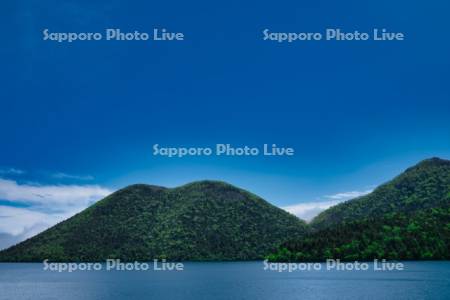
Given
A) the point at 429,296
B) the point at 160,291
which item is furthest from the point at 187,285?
the point at 429,296

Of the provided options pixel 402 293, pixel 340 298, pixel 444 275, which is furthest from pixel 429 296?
pixel 444 275

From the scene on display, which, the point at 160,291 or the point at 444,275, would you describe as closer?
the point at 160,291

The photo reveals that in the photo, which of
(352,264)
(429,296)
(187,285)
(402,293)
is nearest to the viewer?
(429,296)

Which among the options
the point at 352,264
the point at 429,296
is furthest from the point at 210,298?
the point at 352,264

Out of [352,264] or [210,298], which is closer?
[210,298]

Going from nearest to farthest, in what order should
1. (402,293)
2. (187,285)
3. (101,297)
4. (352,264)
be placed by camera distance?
(402,293) < (101,297) < (187,285) < (352,264)

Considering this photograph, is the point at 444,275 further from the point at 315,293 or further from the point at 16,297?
the point at 16,297

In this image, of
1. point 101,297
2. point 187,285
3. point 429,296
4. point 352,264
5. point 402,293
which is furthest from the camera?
point 352,264

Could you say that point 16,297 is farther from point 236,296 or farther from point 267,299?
point 267,299

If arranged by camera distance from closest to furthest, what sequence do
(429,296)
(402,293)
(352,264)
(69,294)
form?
(429,296) → (402,293) → (69,294) → (352,264)
